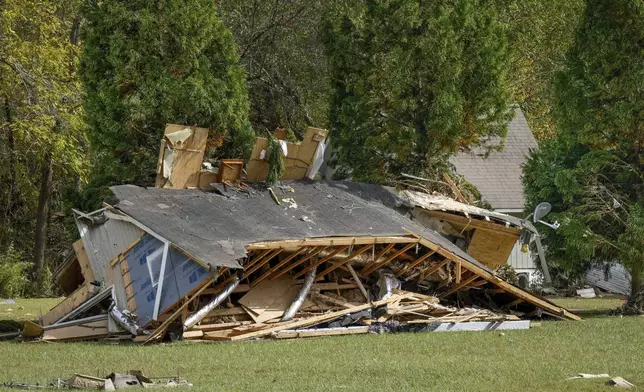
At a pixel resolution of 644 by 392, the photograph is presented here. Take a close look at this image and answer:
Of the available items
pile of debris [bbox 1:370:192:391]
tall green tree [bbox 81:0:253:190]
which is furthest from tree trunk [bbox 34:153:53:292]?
pile of debris [bbox 1:370:192:391]

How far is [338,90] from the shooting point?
2952cm

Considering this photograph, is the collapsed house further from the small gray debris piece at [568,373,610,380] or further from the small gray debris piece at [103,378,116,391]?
the small gray debris piece at [568,373,610,380]

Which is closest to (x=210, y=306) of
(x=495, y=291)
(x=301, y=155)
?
(x=301, y=155)

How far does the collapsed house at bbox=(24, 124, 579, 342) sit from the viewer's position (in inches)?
775

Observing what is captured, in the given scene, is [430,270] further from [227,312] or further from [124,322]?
[124,322]

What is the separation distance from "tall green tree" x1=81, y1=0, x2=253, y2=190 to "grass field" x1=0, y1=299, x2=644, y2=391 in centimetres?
618

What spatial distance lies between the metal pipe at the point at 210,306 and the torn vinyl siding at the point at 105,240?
1.67 m

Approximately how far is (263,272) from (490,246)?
628cm

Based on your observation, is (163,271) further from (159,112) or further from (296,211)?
(159,112)

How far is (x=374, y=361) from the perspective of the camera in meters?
16.9

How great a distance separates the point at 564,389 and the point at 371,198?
35.5 feet

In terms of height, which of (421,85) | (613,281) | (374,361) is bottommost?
(613,281)

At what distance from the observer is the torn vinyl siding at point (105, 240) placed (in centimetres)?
2047

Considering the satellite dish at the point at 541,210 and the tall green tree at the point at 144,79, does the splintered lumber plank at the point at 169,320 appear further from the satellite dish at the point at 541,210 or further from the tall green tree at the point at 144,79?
the satellite dish at the point at 541,210
